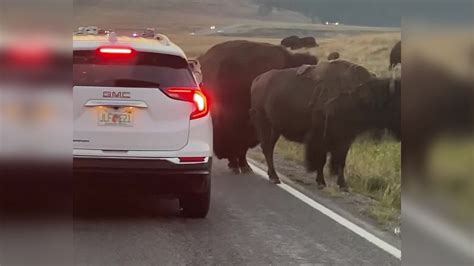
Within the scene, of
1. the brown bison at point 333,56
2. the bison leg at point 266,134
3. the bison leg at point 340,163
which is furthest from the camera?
the bison leg at point 266,134

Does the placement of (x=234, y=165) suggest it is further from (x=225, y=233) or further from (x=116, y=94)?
(x=116, y=94)

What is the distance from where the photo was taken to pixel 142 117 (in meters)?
3.93

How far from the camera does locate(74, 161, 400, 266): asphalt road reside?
12.2ft

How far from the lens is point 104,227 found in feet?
12.8

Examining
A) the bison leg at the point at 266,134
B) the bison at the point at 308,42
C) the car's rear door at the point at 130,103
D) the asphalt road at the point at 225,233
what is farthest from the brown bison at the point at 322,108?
the car's rear door at the point at 130,103

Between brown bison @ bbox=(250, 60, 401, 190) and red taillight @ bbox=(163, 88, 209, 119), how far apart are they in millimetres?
336

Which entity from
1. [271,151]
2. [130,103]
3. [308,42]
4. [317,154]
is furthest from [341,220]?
[130,103]

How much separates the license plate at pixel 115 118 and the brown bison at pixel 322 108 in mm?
723

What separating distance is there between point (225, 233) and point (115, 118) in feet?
2.33

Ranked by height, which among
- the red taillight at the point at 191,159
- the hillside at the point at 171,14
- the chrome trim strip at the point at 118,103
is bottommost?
the red taillight at the point at 191,159

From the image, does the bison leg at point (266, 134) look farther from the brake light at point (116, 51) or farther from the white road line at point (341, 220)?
the brake light at point (116, 51)

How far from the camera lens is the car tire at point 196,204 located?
4.14 m

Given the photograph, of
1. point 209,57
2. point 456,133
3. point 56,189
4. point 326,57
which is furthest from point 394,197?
point 56,189

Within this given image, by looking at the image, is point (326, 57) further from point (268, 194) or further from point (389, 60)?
point (268, 194)
